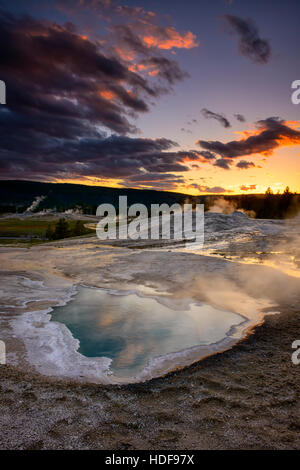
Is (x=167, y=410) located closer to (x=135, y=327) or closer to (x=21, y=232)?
(x=135, y=327)

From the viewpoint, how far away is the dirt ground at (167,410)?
413cm

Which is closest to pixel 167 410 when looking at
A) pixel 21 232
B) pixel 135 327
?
pixel 135 327

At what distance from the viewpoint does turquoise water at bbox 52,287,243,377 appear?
745 cm

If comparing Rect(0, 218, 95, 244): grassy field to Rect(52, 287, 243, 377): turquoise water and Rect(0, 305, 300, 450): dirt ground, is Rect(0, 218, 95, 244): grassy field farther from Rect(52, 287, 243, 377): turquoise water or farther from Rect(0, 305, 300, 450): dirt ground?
Rect(0, 305, 300, 450): dirt ground

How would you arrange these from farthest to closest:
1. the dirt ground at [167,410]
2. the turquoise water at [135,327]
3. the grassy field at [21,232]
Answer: the grassy field at [21,232] < the turquoise water at [135,327] < the dirt ground at [167,410]

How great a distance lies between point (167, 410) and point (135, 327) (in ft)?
14.3

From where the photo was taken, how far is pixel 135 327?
29.9 feet

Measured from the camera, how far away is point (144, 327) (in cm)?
912

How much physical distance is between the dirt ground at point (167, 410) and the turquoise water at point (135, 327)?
4.04 feet

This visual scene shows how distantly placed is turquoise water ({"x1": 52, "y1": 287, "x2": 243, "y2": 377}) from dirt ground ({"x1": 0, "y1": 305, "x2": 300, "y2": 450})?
1.23m

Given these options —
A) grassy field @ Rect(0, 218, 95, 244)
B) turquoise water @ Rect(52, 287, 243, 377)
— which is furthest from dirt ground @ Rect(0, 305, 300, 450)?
grassy field @ Rect(0, 218, 95, 244)

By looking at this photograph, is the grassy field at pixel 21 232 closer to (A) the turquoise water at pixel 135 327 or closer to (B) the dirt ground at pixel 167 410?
(A) the turquoise water at pixel 135 327

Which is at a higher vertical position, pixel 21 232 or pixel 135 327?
pixel 135 327

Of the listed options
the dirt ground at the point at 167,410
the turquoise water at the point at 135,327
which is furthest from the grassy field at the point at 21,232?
the dirt ground at the point at 167,410
